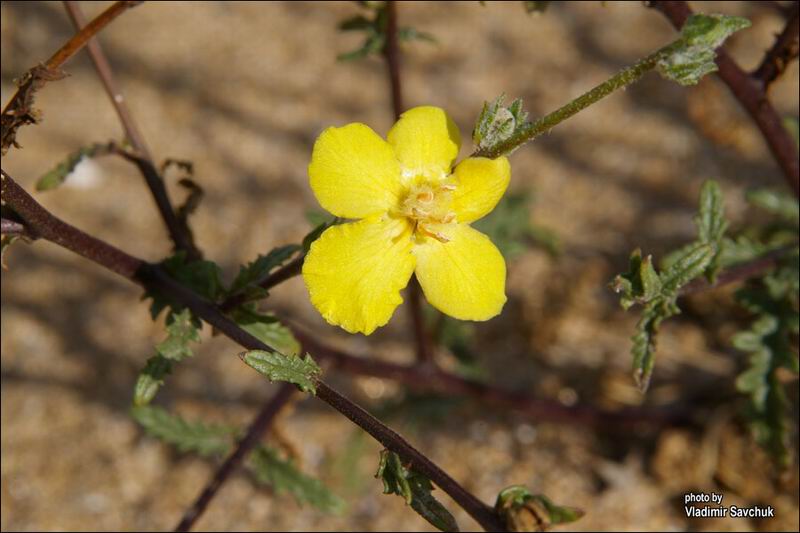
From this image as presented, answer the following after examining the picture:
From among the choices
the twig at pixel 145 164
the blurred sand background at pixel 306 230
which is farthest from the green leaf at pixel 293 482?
the twig at pixel 145 164

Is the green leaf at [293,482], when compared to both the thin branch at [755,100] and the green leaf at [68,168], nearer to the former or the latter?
the green leaf at [68,168]

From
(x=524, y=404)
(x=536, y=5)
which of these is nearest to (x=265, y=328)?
(x=536, y=5)

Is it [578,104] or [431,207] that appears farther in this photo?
[431,207]

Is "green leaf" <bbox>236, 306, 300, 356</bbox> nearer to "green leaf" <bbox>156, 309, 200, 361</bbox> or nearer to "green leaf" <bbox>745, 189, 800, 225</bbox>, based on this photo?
"green leaf" <bbox>156, 309, 200, 361</bbox>

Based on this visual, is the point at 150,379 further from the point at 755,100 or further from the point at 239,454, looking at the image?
the point at 755,100

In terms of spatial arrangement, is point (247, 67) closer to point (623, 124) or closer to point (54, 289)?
point (54, 289)

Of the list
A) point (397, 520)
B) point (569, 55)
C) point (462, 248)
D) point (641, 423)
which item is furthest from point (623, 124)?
point (462, 248)
